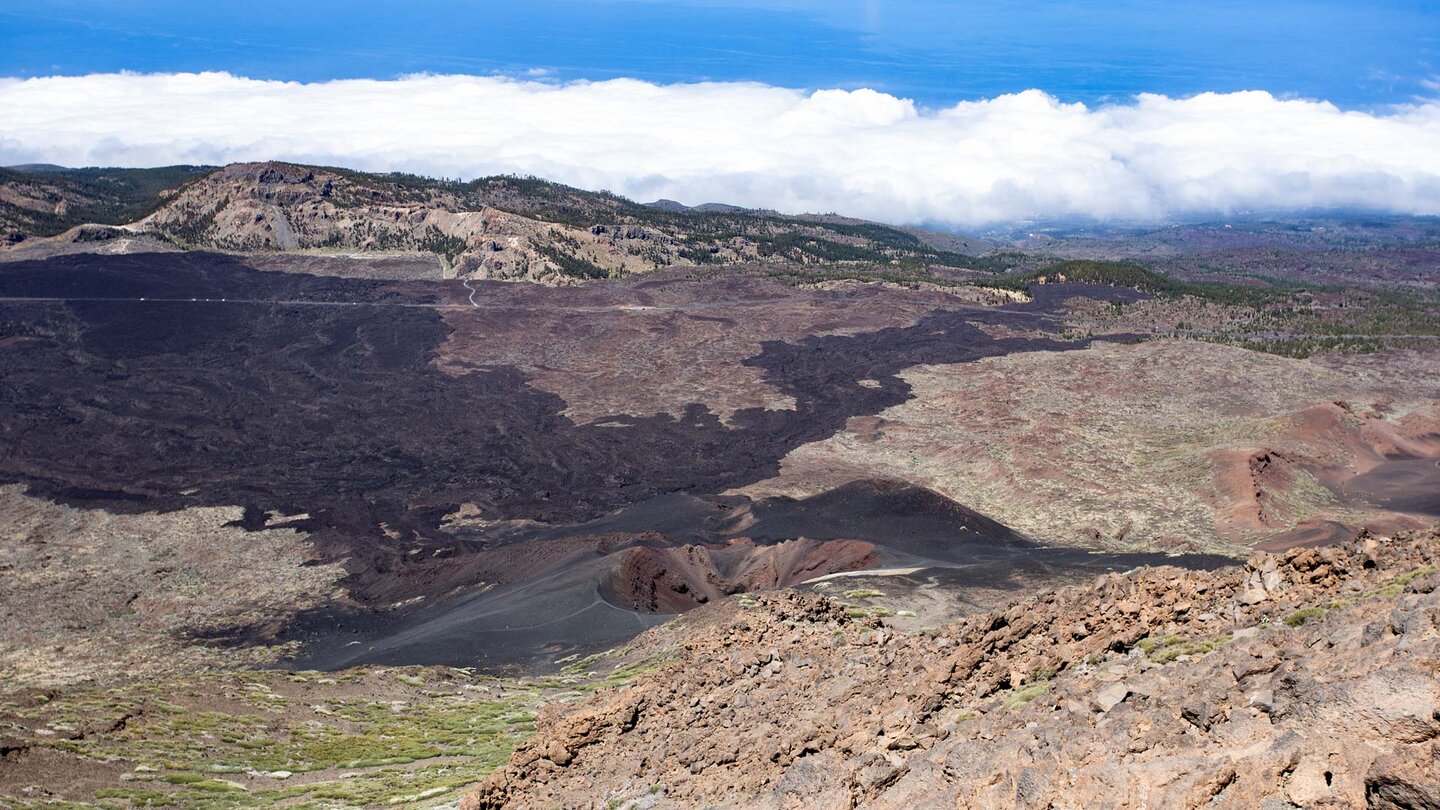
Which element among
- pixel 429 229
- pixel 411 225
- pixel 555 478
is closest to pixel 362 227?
pixel 411 225

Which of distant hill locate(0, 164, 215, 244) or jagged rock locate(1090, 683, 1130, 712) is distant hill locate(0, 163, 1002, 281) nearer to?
distant hill locate(0, 164, 215, 244)

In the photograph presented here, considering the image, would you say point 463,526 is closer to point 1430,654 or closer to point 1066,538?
point 1066,538

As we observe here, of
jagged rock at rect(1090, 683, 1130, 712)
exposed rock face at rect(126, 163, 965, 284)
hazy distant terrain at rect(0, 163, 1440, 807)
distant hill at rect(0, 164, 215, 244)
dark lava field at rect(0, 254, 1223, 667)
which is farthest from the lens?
distant hill at rect(0, 164, 215, 244)

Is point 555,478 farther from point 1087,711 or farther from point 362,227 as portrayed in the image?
point 362,227

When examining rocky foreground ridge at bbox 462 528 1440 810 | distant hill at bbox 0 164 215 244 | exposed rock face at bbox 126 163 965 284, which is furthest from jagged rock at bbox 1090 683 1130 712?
distant hill at bbox 0 164 215 244

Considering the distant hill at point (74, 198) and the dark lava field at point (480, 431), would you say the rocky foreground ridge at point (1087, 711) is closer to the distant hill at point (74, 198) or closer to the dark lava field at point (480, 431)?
the dark lava field at point (480, 431)

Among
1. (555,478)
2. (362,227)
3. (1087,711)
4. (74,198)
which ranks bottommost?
(555,478)

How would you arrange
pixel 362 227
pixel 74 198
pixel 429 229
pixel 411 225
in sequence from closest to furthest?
1. pixel 429 229
2. pixel 362 227
3. pixel 411 225
4. pixel 74 198
